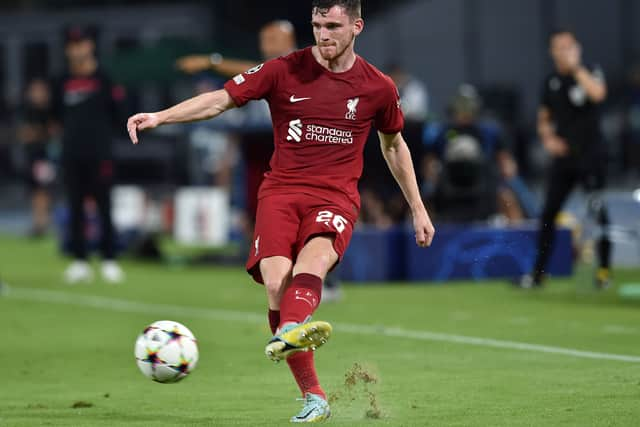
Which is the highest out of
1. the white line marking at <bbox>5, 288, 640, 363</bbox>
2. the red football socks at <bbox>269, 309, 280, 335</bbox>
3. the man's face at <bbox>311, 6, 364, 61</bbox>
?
the man's face at <bbox>311, 6, 364, 61</bbox>

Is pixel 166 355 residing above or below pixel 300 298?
below

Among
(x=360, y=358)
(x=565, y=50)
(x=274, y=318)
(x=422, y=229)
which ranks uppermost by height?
(x=565, y=50)

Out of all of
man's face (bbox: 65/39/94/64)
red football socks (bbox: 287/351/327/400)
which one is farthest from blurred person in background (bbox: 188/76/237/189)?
red football socks (bbox: 287/351/327/400)

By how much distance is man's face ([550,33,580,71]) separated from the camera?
1323cm

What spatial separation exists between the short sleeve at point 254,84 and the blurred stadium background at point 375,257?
1.55 metres

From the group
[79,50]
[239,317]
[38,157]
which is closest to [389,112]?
[239,317]

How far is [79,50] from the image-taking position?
15422 millimetres

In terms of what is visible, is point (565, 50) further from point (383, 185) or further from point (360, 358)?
point (383, 185)

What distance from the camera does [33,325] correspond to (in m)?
11.7

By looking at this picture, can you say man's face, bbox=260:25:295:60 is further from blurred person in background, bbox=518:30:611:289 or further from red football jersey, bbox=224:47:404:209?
red football jersey, bbox=224:47:404:209

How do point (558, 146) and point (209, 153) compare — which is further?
point (209, 153)

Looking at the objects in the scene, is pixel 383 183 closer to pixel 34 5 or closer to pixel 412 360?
pixel 412 360

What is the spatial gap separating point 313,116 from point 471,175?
9774mm

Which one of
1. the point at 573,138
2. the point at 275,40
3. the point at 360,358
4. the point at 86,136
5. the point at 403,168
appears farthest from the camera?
the point at 86,136
